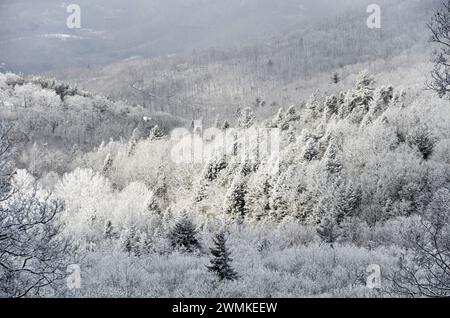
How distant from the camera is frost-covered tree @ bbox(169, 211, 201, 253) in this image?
2119cm

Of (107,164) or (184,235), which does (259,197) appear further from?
(107,164)

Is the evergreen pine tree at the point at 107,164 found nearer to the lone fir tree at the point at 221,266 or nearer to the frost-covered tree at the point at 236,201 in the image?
the frost-covered tree at the point at 236,201

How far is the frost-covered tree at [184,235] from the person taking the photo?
21188mm

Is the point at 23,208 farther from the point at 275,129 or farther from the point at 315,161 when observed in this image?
the point at 275,129

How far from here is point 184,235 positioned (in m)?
21.5

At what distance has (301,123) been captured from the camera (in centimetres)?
8075

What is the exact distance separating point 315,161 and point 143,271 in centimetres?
4509

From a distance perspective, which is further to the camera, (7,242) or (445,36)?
(7,242)

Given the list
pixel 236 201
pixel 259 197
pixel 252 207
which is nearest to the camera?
pixel 259 197

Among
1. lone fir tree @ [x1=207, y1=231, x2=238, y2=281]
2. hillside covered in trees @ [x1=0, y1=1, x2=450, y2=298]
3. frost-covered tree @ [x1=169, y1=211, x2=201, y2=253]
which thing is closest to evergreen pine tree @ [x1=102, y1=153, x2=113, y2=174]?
hillside covered in trees @ [x1=0, y1=1, x2=450, y2=298]

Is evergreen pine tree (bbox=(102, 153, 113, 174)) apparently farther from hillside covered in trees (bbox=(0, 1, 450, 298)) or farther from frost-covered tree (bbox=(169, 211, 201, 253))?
frost-covered tree (bbox=(169, 211, 201, 253))

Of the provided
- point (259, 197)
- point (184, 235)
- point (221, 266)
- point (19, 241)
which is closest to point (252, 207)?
point (259, 197)

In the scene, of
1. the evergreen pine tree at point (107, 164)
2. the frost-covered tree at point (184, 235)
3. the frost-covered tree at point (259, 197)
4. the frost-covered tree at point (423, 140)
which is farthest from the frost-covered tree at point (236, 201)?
the evergreen pine tree at point (107, 164)
